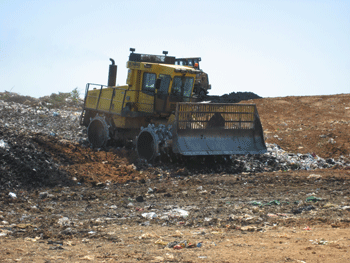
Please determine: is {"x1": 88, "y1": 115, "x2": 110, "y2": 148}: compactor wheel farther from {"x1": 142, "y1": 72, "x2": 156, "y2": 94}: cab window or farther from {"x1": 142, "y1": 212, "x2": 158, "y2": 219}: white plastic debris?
{"x1": 142, "y1": 212, "x2": 158, "y2": 219}: white plastic debris

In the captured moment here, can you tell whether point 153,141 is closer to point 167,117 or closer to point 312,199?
point 167,117

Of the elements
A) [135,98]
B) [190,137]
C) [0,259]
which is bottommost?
[0,259]

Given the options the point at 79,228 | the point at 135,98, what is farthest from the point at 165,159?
the point at 79,228

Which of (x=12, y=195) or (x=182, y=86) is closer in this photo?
(x=12, y=195)

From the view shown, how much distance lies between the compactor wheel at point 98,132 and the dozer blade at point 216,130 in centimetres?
325

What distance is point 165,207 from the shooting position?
7.28m

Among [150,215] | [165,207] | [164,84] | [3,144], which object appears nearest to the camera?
[150,215]

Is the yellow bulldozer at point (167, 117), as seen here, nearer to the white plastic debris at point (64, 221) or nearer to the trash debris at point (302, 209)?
the trash debris at point (302, 209)

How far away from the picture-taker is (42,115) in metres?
19.7

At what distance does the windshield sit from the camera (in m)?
12.2

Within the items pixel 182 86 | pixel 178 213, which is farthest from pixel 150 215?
pixel 182 86

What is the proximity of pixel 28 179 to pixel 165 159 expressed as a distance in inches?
143

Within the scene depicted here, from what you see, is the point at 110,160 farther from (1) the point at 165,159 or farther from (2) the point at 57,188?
(2) the point at 57,188

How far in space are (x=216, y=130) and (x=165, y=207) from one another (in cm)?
445
